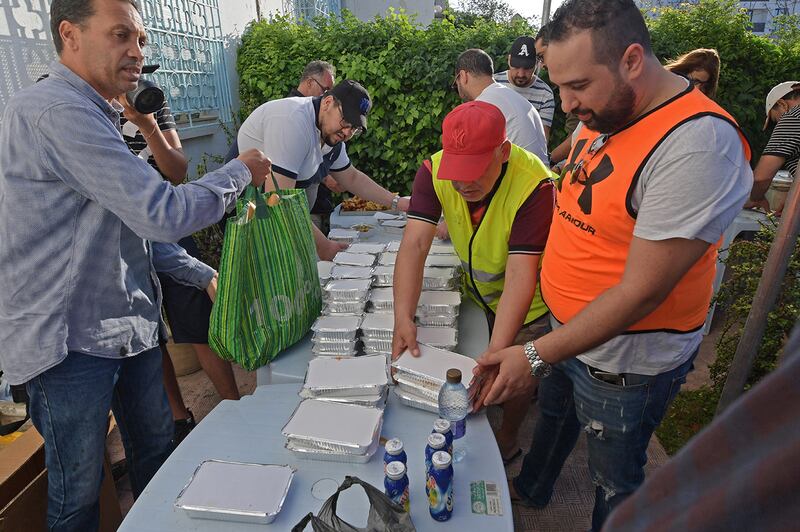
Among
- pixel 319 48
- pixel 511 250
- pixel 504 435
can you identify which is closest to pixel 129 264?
pixel 511 250

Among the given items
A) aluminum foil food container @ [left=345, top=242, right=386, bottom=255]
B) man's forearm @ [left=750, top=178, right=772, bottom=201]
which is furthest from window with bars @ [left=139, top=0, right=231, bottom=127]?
man's forearm @ [left=750, top=178, right=772, bottom=201]

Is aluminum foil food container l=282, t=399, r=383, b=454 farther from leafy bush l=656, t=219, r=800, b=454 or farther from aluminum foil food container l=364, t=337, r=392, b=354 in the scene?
leafy bush l=656, t=219, r=800, b=454

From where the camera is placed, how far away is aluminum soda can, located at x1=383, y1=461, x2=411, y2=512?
1250mm

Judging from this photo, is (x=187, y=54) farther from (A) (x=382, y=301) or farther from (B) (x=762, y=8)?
(B) (x=762, y=8)

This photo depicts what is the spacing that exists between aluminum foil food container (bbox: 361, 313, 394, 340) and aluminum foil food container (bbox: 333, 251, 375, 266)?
566mm

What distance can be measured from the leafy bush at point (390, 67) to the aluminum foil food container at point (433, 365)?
444cm

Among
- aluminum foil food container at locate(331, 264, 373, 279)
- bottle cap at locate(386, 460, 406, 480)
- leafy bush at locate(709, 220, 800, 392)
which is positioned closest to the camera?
bottle cap at locate(386, 460, 406, 480)

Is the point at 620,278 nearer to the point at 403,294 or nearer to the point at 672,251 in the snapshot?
the point at 672,251

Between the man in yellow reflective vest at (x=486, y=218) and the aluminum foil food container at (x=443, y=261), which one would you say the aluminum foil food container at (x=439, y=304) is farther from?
the aluminum foil food container at (x=443, y=261)

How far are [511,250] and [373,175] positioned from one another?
14.7 feet

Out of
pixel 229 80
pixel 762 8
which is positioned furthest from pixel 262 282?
pixel 762 8

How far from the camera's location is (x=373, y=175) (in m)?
6.27

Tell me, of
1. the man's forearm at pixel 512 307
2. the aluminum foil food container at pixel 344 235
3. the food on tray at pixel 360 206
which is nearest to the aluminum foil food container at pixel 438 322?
the man's forearm at pixel 512 307

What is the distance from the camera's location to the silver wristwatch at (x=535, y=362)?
160 cm
